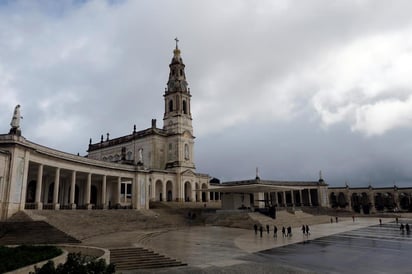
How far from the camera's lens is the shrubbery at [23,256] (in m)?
10.6

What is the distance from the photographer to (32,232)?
22031 mm

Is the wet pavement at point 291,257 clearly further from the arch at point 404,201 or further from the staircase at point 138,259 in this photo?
the arch at point 404,201

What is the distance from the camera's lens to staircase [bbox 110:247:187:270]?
15.8m

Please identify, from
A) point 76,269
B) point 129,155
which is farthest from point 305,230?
point 129,155

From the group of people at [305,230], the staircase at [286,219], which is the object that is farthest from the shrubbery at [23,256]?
the staircase at [286,219]

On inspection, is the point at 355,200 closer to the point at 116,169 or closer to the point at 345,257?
the point at 116,169

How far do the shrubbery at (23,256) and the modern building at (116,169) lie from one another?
1293cm

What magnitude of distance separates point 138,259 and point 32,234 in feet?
32.4

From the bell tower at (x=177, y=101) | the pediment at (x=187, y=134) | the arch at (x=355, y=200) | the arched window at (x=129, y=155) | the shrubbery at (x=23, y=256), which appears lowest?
the shrubbery at (x=23, y=256)

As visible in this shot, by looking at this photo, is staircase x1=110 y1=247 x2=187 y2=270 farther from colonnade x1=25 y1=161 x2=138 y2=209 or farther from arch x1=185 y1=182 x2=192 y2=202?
arch x1=185 y1=182 x2=192 y2=202

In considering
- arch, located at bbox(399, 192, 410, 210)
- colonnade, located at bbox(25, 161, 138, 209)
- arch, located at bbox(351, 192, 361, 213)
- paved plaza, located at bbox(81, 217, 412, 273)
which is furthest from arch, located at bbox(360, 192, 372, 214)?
colonnade, located at bbox(25, 161, 138, 209)

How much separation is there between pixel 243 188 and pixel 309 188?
35.4 meters

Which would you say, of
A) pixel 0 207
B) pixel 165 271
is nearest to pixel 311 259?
pixel 165 271

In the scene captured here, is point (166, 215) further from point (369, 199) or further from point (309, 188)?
point (369, 199)
